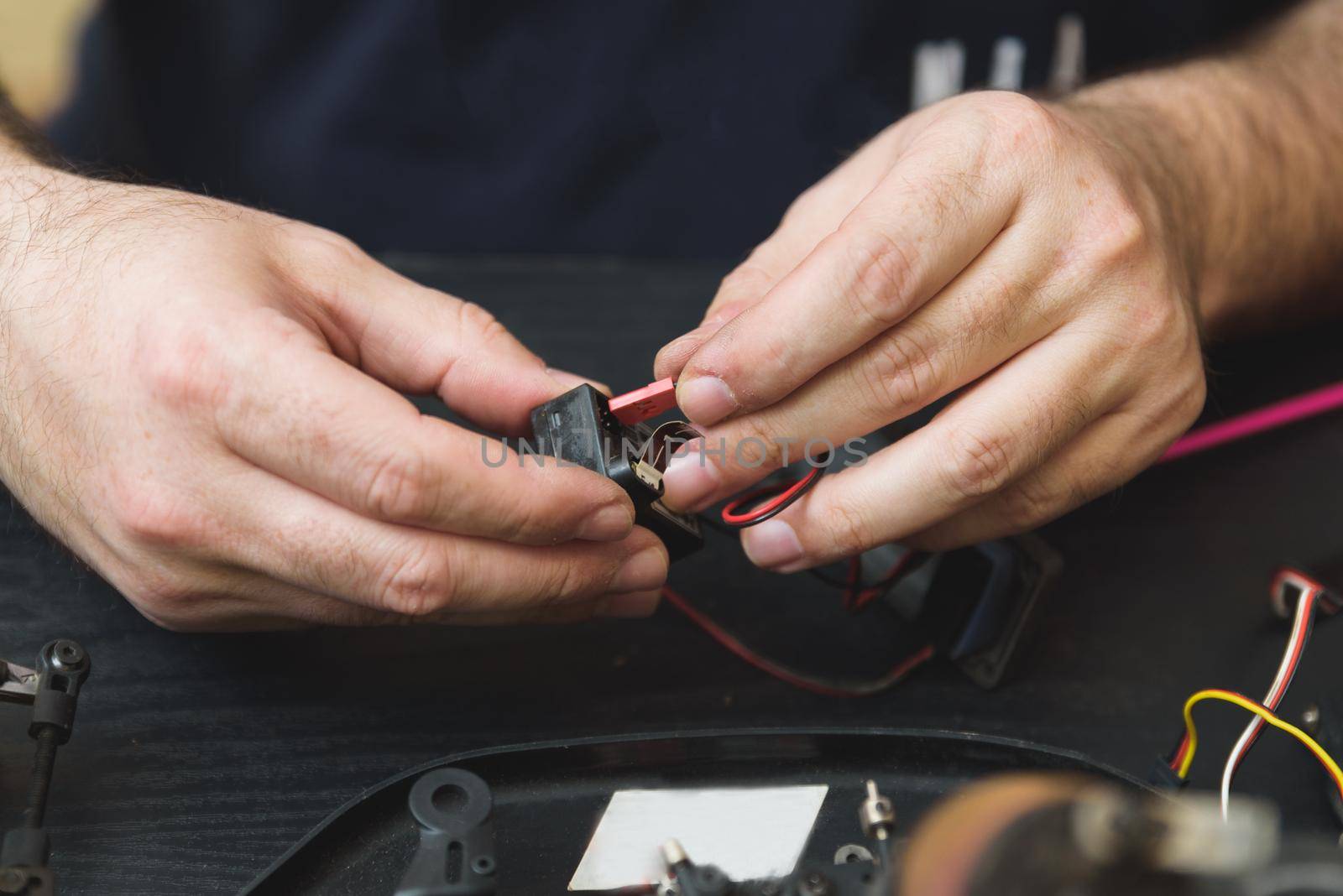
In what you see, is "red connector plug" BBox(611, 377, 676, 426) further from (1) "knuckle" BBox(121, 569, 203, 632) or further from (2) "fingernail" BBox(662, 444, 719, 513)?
(1) "knuckle" BBox(121, 569, 203, 632)

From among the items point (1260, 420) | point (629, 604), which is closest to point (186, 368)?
point (629, 604)

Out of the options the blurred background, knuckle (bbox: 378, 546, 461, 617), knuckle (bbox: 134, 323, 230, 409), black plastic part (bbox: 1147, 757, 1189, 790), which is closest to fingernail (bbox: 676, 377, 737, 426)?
knuckle (bbox: 378, 546, 461, 617)

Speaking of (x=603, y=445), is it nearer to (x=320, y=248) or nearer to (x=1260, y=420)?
(x=320, y=248)

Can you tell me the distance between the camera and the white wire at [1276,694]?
26.7 inches

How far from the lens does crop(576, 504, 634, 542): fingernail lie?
0.69 metres

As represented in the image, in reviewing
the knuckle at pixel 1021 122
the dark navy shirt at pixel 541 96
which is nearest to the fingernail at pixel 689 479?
the knuckle at pixel 1021 122

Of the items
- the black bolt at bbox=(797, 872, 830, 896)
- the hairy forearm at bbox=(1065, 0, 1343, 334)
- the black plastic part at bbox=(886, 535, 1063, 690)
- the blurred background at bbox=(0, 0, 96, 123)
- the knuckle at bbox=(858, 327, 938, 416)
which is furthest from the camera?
the blurred background at bbox=(0, 0, 96, 123)

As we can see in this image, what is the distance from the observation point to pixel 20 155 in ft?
2.99

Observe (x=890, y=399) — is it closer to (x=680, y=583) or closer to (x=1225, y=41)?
(x=680, y=583)

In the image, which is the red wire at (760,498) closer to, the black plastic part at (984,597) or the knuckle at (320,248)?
the black plastic part at (984,597)

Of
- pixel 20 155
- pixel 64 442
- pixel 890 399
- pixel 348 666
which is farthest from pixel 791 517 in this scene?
pixel 20 155

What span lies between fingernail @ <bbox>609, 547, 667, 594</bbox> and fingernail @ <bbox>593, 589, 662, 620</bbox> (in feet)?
0.11

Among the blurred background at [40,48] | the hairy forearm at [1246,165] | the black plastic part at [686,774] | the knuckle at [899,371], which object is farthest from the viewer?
the blurred background at [40,48]

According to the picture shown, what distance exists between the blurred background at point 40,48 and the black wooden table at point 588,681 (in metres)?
0.66
